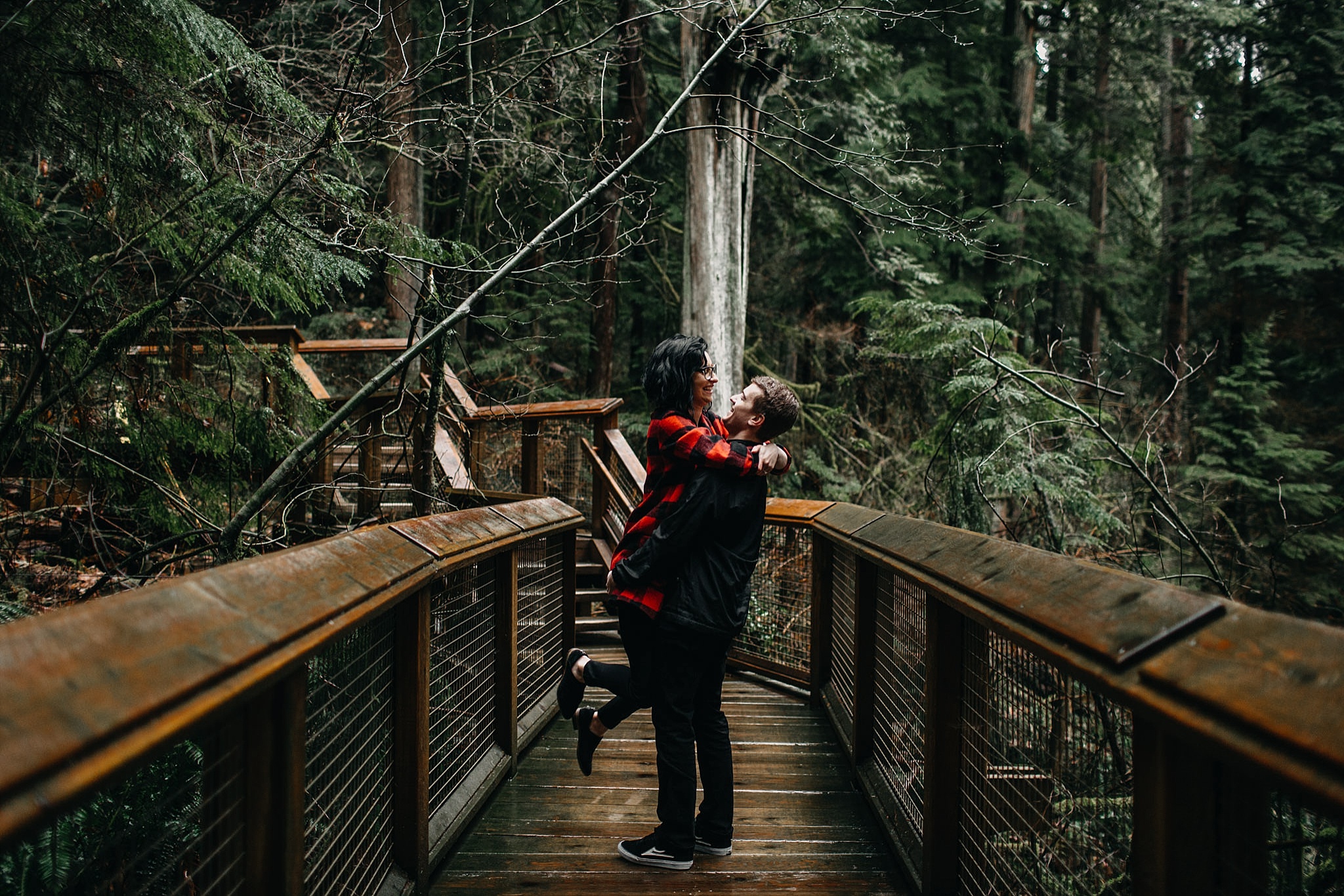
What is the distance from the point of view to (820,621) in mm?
4918

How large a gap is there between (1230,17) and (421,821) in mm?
17273

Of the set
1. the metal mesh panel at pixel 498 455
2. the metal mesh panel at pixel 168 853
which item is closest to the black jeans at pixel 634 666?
the metal mesh panel at pixel 168 853

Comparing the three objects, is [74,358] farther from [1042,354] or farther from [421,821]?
[1042,354]

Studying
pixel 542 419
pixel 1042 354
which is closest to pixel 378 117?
pixel 542 419

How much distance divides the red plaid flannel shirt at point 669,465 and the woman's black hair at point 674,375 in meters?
0.05

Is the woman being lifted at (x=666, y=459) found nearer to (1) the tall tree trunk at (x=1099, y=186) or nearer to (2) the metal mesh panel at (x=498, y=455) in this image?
(2) the metal mesh panel at (x=498, y=455)

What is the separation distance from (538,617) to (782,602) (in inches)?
81.9

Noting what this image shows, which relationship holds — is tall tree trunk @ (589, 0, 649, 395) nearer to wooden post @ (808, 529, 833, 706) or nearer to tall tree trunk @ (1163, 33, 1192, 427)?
wooden post @ (808, 529, 833, 706)

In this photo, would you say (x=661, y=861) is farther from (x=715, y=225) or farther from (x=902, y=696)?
(x=715, y=225)

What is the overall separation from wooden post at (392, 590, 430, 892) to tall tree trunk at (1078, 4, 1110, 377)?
44.5 ft

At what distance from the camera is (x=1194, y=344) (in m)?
17.4

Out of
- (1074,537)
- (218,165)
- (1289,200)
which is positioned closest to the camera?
(218,165)

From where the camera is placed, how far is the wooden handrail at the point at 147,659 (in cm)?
90

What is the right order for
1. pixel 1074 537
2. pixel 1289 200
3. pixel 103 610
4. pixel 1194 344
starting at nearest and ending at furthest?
1. pixel 103 610
2. pixel 1074 537
3. pixel 1289 200
4. pixel 1194 344
